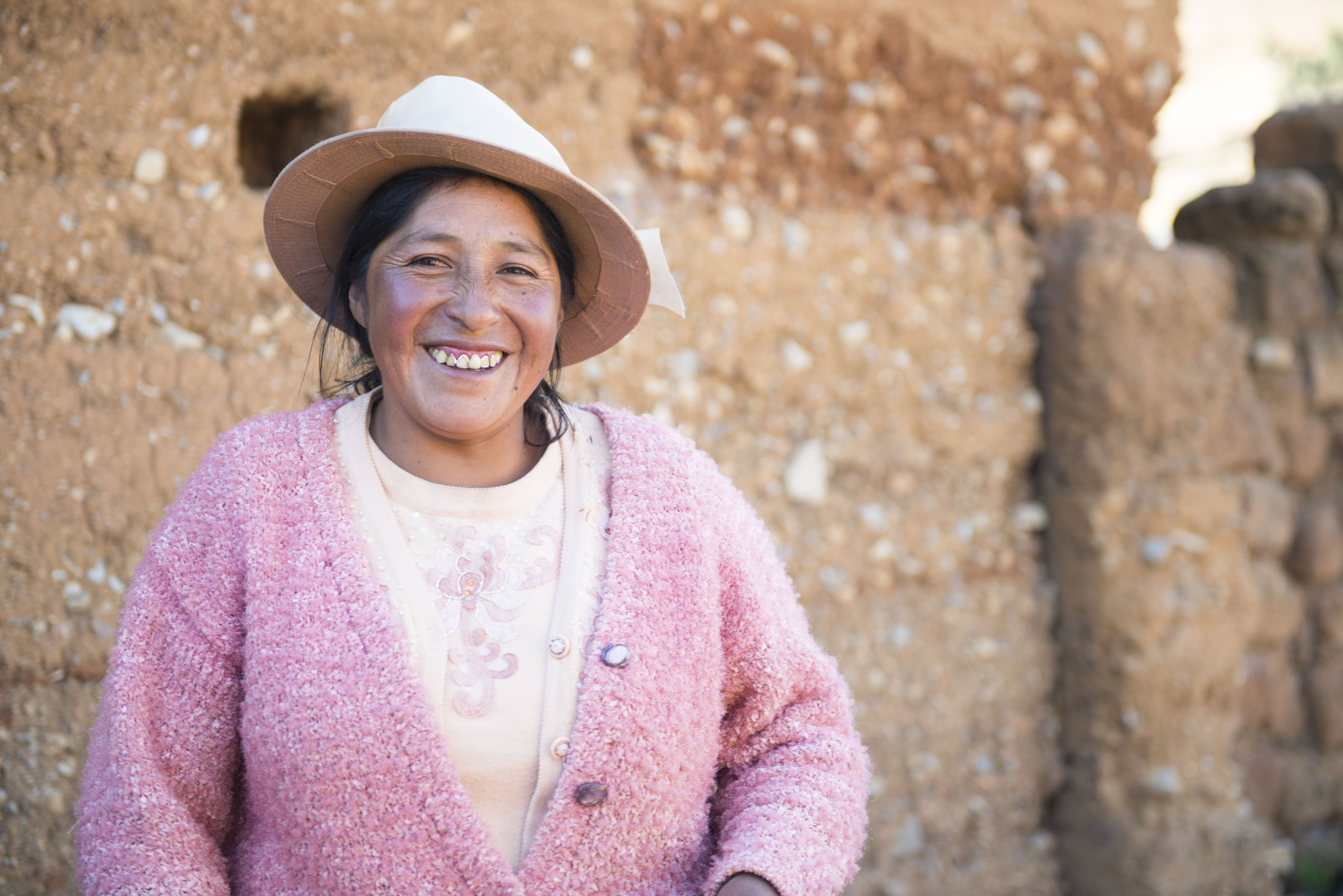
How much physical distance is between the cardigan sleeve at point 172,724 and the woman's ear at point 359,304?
1.02 ft

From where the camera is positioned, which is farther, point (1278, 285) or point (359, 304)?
point (1278, 285)

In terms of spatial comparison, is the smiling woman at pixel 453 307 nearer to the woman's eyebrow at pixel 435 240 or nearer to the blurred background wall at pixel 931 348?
the woman's eyebrow at pixel 435 240

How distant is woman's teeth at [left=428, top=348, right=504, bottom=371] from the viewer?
4.97 ft

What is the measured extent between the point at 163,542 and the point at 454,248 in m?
0.56

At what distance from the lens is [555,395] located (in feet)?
5.81

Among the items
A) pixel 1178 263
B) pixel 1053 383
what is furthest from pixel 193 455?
pixel 1178 263

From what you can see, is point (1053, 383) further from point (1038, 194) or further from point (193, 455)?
point (193, 455)

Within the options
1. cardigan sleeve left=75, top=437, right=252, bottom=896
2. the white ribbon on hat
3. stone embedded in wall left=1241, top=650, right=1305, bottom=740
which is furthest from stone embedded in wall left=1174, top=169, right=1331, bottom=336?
cardigan sleeve left=75, top=437, right=252, bottom=896

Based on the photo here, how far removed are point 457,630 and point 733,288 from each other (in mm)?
1479

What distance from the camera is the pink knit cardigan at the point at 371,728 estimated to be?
4.48 ft

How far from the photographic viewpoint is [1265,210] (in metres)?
3.33

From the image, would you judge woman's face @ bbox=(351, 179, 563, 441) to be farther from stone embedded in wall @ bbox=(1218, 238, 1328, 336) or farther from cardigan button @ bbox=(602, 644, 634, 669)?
stone embedded in wall @ bbox=(1218, 238, 1328, 336)

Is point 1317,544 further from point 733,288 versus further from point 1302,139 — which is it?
point 733,288

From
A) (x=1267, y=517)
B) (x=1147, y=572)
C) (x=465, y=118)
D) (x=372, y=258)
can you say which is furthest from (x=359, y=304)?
(x=1267, y=517)
